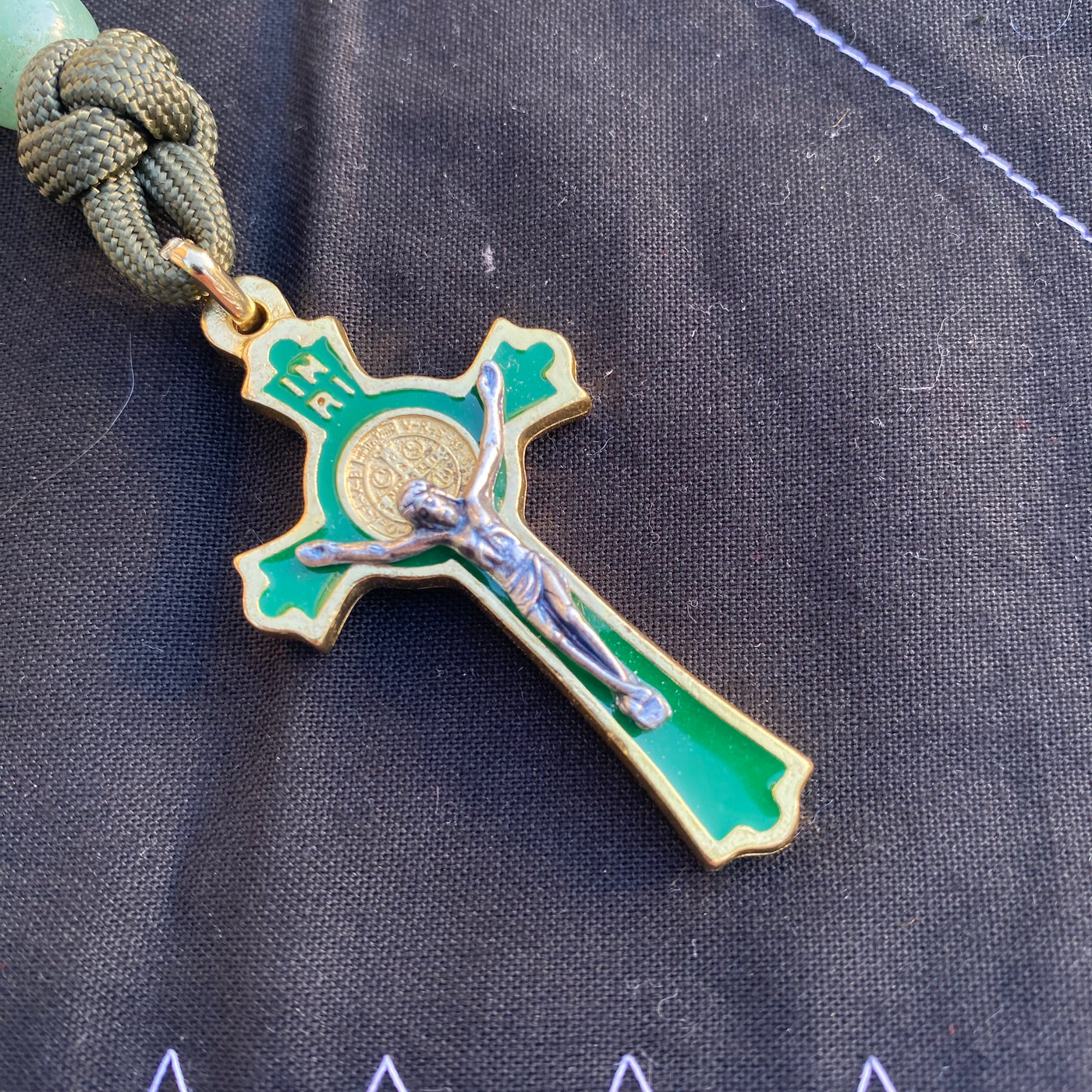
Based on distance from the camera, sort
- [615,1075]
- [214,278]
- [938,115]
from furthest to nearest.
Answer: [938,115], [214,278], [615,1075]

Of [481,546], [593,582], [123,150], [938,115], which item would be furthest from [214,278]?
[938,115]

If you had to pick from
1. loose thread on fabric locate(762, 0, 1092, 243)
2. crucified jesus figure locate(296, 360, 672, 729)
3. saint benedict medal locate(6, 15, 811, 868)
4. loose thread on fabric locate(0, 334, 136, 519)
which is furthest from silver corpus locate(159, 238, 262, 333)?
loose thread on fabric locate(762, 0, 1092, 243)

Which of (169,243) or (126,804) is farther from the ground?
(169,243)

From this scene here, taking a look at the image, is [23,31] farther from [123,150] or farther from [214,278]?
[214,278]

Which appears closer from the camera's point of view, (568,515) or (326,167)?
(568,515)

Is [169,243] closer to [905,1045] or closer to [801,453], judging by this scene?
[801,453]

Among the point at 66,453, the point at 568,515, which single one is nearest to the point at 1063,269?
the point at 568,515
